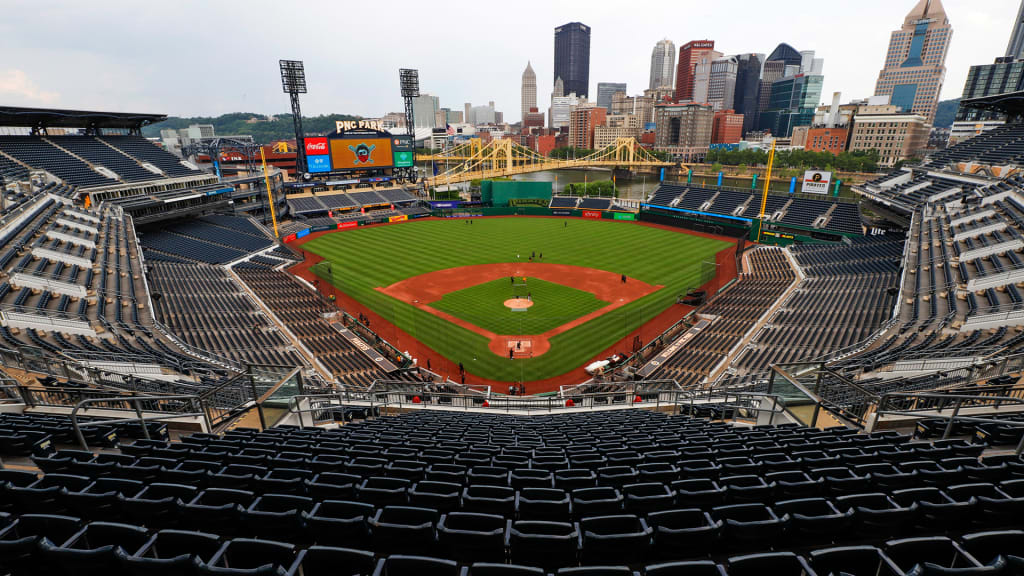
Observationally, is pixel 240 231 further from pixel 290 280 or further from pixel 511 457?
pixel 511 457

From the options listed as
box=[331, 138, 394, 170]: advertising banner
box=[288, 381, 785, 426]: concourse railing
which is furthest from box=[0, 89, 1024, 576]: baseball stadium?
box=[331, 138, 394, 170]: advertising banner

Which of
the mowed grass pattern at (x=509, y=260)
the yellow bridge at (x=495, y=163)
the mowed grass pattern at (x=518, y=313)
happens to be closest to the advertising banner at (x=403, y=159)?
the yellow bridge at (x=495, y=163)

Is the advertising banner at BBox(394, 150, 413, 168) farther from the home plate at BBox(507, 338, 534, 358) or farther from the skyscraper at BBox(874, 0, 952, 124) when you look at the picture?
the skyscraper at BBox(874, 0, 952, 124)

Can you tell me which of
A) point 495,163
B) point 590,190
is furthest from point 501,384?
point 495,163

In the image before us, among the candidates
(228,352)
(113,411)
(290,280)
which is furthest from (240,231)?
(113,411)

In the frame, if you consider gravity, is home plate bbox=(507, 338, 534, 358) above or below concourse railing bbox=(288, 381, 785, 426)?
below
